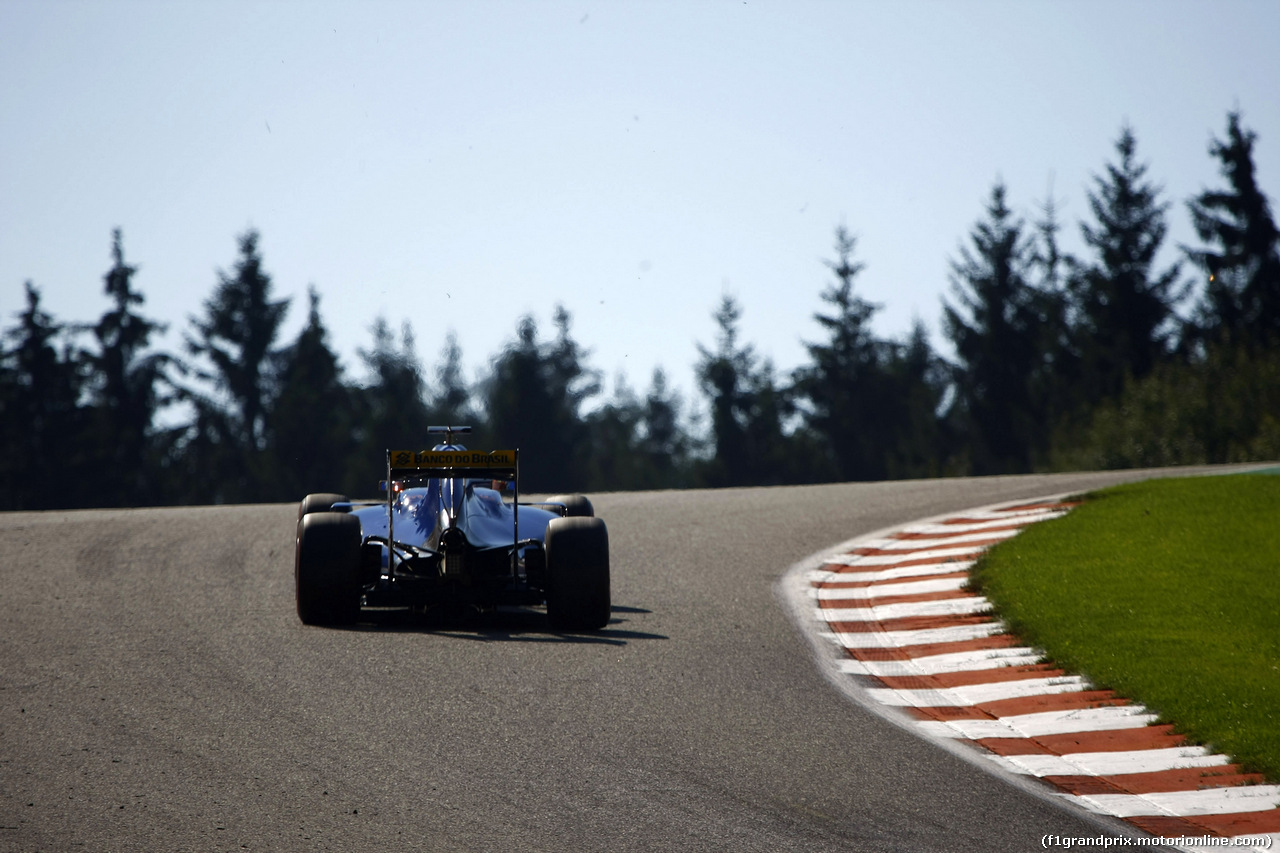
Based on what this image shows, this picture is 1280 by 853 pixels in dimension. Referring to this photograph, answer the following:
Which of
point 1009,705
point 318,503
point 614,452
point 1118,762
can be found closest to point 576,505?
point 318,503

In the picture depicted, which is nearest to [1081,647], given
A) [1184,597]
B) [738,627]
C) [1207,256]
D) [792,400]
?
[1184,597]

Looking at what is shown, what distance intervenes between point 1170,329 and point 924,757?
1929 inches

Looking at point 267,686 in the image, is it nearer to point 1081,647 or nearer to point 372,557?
point 372,557

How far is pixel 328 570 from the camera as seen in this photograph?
847cm

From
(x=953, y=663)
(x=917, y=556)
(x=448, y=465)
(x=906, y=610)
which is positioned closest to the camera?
(x=953, y=663)

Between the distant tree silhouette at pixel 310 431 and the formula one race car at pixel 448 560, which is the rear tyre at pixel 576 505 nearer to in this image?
the formula one race car at pixel 448 560

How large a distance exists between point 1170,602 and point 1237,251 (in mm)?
44370

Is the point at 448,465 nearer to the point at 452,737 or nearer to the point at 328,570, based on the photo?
the point at 328,570

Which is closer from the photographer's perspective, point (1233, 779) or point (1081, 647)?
point (1233, 779)

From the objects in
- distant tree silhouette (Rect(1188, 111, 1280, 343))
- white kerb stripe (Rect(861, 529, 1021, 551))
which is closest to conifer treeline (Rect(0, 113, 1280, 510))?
distant tree silhouette (Rect(1188, 111, 1280, 343))

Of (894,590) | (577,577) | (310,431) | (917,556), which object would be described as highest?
(310,431)

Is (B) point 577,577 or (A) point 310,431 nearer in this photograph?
(B) point 577,577

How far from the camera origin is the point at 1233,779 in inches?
216

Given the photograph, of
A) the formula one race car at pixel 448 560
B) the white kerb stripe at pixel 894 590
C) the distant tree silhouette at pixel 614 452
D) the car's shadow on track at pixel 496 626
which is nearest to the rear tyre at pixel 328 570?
the formula one race car at pixel 448 560
